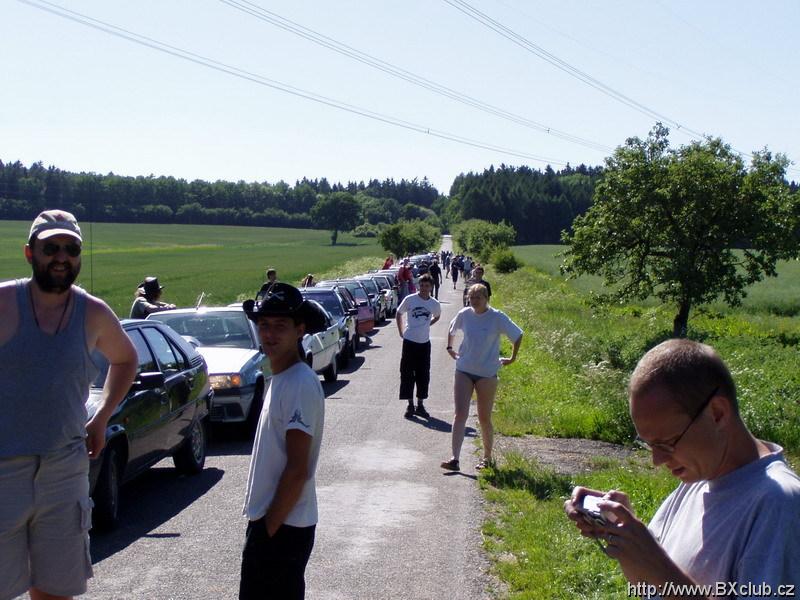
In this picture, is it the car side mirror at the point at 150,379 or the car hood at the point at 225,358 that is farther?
the car hood at the point at 225,358

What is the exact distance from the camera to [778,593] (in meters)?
2.04

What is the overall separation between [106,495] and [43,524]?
3.32 m

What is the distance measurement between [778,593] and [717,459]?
0.35 m

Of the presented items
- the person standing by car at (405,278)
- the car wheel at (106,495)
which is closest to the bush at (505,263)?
the person standing by car at (405,278)

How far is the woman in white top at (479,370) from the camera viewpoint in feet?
31.1

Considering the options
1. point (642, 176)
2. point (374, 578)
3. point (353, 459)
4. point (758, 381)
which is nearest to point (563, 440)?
point (353, 459)

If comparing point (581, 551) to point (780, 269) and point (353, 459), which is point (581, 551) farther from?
point (780, 269)

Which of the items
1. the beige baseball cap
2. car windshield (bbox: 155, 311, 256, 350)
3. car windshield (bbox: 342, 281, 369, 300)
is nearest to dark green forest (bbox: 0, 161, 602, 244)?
car windshield (bbox: 342, 281, 369, 300)

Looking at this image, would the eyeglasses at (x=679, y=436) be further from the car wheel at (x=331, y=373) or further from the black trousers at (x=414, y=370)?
the car wheel at (x=331, y=373)

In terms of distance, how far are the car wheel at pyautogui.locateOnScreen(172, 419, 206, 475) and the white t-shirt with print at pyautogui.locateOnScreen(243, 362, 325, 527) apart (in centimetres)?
533

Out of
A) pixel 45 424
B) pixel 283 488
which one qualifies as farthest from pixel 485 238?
pixel 283 488

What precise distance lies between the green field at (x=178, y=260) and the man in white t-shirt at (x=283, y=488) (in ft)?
37.4

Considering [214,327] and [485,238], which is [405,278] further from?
[485,238]

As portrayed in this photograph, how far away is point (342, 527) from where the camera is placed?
7504mm
